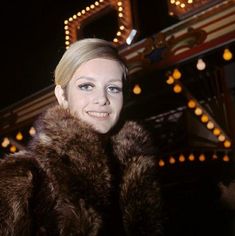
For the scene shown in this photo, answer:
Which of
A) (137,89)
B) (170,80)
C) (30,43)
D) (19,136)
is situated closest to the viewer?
(170,80)

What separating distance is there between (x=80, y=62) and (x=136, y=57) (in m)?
3.77

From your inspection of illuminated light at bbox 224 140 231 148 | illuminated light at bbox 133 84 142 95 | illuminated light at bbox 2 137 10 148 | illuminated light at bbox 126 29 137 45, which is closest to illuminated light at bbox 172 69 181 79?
illuminated light at bbox 133 84 142 95

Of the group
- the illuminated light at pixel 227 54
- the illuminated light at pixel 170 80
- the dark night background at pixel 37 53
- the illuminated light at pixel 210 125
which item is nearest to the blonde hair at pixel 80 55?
the illuminated light at pixel 227 54

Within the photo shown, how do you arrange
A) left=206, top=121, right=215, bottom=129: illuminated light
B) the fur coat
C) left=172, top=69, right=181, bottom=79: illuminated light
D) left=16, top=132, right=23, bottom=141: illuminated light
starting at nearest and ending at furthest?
the fur coat < left=172, top=69, right=181, bottom=79: illuminated light < left=206, top=121, right=215, bottom=129: illuminated light < left=16, top=132, right=23, bottom=141: illuminated light

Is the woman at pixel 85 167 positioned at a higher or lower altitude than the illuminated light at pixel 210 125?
lower

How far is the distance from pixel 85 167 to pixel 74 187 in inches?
4.1

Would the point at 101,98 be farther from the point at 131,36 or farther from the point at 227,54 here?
the point at 131,36

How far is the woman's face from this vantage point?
1694 mm

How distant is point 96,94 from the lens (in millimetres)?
1705

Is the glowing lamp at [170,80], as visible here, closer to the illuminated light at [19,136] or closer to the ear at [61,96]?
the ear at [61,96]

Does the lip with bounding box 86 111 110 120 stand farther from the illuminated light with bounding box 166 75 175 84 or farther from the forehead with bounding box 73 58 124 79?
the illuminated light with bounding box 166 75 175 84

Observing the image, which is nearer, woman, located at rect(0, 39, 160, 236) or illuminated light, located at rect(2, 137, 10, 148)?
woman, located at rect(0, 39, 160, 236)

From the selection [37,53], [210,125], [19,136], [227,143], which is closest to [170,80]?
[210,125]

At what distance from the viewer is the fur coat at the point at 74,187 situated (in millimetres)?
1296
